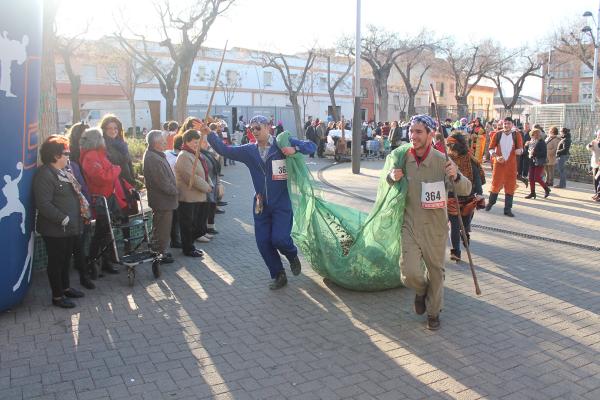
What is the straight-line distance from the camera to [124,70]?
4969 cm

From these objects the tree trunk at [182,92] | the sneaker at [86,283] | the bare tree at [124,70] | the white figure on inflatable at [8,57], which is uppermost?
the bare tree at [124,70]

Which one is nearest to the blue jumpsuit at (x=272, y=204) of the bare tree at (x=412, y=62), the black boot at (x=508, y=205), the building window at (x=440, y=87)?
the black boot at (x=508, y=205)

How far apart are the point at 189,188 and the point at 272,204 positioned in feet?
5.63

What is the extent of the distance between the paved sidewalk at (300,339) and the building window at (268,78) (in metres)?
52.9

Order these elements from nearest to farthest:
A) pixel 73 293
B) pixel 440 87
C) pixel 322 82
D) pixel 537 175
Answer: pixel 73 293, pixel 537 175, pixel 322 82, pixel 440 87

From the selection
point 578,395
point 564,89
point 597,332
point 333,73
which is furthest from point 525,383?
point 564,89

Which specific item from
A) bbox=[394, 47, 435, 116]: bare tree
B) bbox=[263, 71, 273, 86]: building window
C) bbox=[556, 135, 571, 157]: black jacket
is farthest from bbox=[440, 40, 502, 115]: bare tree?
Answer: bbox=[556, 135, 571, 157]: black jacket

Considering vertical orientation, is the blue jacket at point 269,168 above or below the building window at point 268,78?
below

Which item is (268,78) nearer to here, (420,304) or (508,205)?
(508,205)

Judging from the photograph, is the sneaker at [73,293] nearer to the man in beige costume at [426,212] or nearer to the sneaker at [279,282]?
the sneaker at [279,282]

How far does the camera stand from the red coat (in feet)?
19.7

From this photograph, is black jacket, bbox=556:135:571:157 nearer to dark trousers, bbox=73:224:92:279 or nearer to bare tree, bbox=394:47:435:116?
dark trousers, bbox=73:224:92:279

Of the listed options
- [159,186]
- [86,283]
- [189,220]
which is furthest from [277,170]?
[86,283]

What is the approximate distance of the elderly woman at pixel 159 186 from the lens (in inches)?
263
